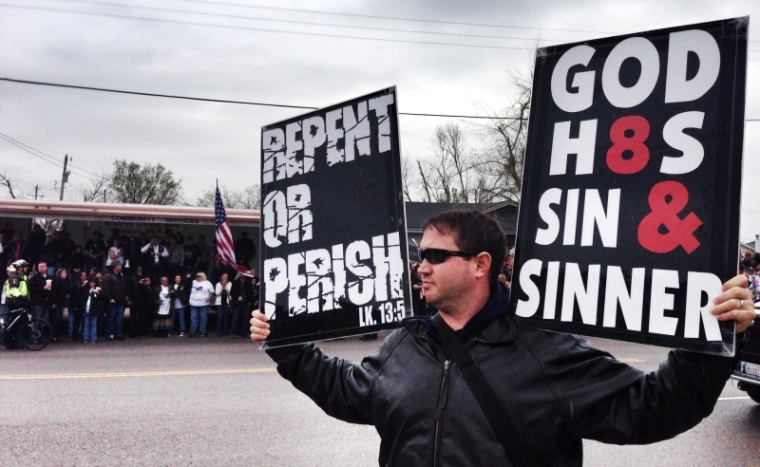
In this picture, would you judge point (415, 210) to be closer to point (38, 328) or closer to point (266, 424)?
point (38, 328)

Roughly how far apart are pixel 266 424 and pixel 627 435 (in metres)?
5.74

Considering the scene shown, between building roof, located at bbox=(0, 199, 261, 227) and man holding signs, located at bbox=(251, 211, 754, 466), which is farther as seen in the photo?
building roof, located at bbox=(0, 199, 261, 227)

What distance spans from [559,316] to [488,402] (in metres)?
0.42

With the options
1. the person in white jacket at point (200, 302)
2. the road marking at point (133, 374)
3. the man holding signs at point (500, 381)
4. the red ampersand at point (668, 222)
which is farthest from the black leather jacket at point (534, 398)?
the person in white jacket at point (200, 302)

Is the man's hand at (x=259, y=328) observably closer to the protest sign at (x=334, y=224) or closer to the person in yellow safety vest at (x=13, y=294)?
the protest sign at (x=334, y=224)

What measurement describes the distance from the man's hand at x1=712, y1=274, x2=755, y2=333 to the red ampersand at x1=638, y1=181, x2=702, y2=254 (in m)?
0.18

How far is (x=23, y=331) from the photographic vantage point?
1337 cm

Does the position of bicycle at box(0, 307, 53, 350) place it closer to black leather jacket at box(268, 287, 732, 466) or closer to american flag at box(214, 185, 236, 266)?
american flag at box(214, 185, 236, 266)

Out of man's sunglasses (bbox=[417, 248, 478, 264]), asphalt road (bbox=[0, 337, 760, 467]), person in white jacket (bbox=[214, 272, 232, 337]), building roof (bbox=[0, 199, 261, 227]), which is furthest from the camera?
person in white jacket (bbox=[214, 272, 232, 337])

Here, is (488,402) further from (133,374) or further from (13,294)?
(13,294)

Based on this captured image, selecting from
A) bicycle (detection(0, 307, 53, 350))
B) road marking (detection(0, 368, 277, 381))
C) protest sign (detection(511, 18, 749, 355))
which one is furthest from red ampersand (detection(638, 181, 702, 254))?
bicycle (detection(0, 307, 53, 350))

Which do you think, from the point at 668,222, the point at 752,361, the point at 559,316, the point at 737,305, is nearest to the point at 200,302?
the point at 752,361

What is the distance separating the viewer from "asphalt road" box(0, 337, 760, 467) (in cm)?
617

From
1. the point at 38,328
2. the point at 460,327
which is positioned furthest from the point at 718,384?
the point at 38,328
